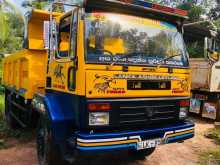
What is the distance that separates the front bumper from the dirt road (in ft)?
4.02

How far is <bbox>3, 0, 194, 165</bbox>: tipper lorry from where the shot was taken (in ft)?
14.5

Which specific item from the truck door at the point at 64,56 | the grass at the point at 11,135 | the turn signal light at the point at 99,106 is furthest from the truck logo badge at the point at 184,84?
the grass at the point at 11,135

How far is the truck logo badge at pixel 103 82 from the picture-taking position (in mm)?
4414

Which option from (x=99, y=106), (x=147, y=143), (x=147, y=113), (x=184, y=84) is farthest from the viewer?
(x=184, y=84)

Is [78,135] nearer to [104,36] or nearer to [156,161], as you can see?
[104,36]

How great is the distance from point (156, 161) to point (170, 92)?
1646 mm

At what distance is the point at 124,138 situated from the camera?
4.47m

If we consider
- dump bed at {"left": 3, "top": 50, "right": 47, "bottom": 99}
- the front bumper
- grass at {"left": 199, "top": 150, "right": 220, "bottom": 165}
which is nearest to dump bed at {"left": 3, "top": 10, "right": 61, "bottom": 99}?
dump bed at {"left": 3, "top": 50, "right": 47, "bottom": 99}

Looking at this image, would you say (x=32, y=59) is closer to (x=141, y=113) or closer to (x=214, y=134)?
(x=141, y=113)

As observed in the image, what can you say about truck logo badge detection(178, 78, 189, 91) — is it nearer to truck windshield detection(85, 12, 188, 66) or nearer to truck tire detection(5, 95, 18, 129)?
truck windshield detection(85, 12, 188, 66)

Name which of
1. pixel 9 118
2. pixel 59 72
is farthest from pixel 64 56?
pixel 9 118

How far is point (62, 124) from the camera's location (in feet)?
15.6

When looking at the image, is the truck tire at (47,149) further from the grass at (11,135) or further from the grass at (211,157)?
the grass at (211,157)

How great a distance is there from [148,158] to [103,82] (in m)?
2.47
